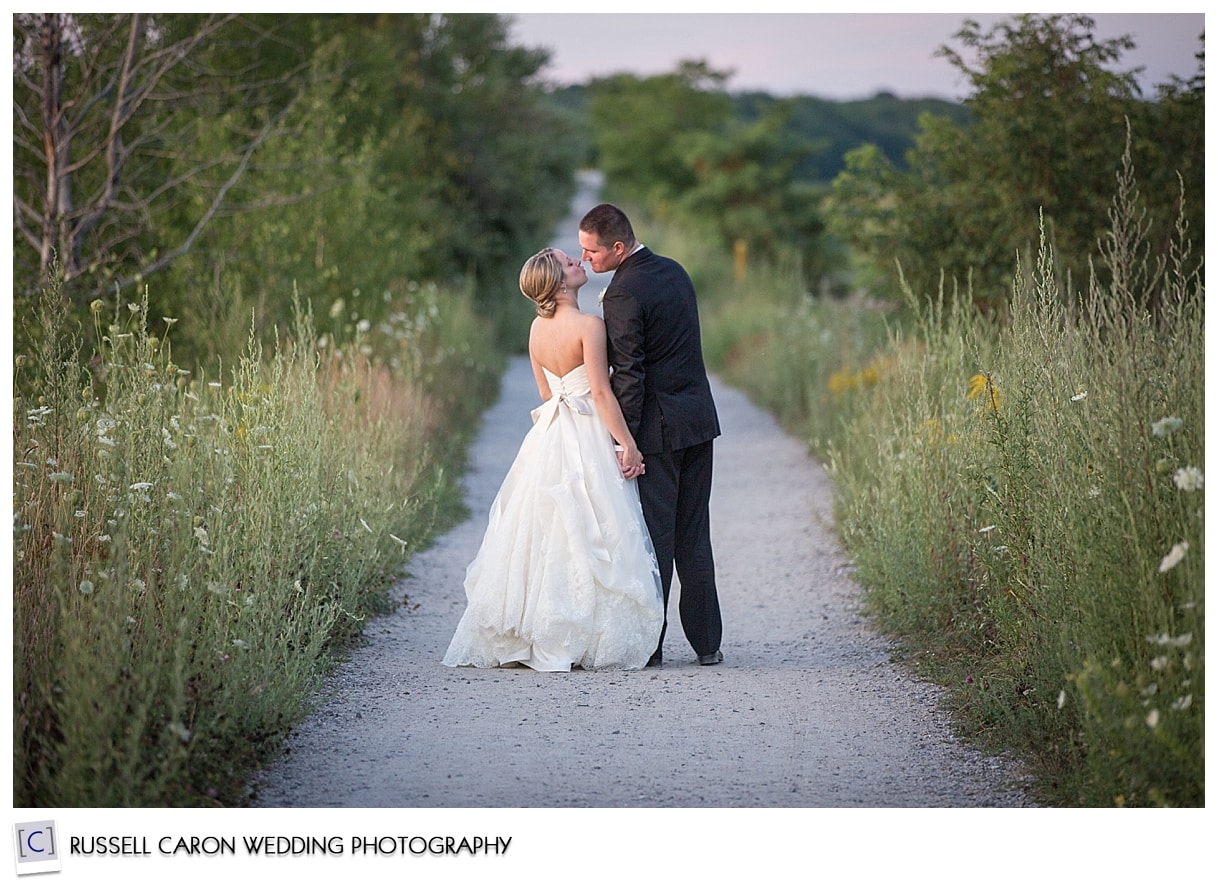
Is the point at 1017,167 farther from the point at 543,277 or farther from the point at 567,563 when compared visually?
the point at 567,563

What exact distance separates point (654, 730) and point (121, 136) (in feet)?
26.7

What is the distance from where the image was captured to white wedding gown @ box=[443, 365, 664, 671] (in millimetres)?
5641

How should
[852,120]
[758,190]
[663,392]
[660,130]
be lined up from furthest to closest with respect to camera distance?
→ [660,130] < [758,190] < [852,120] < [663,392]

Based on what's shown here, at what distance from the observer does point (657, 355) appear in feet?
18.7

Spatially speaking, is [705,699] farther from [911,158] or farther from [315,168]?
[315,168]

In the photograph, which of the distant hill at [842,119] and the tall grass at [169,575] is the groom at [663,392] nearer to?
the tall grass at [169,575]

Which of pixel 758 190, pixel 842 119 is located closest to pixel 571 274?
pixel 842 119

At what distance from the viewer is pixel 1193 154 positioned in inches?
388

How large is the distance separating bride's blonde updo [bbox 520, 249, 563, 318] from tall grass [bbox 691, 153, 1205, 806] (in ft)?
6.19

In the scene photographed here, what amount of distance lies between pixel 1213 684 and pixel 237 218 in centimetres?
958

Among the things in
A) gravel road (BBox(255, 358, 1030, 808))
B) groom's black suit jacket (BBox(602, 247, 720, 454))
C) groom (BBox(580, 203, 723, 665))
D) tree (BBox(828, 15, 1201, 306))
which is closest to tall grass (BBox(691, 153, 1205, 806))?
gravel road (BBox(255, 358, 1030, 808))

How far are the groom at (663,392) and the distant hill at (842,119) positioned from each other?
6.00 meters
